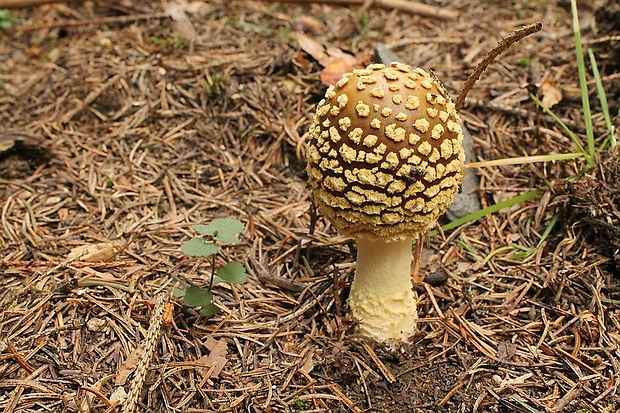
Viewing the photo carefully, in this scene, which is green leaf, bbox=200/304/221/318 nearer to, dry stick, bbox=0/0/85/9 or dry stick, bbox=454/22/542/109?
dry stick, bbox=454/22/542/109

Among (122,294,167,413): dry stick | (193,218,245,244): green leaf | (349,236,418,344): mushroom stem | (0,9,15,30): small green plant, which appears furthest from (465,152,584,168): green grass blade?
(0,9,15,30): small green plant

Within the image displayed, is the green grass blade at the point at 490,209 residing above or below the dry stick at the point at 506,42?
below

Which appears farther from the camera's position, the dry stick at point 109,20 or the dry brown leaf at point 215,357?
the dry stick at point 109,20

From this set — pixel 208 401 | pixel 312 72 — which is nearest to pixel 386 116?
pixel 208 401

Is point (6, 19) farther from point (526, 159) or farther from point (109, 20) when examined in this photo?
point (526, 159)

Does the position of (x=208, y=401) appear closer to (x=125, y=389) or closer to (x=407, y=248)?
(x=125, y=389)

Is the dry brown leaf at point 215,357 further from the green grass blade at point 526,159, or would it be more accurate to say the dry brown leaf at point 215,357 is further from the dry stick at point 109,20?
the dry stick at point 109,20

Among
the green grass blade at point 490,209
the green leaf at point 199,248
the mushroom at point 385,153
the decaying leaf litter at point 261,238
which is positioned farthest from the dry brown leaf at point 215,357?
the green grass blade at point 490,209
